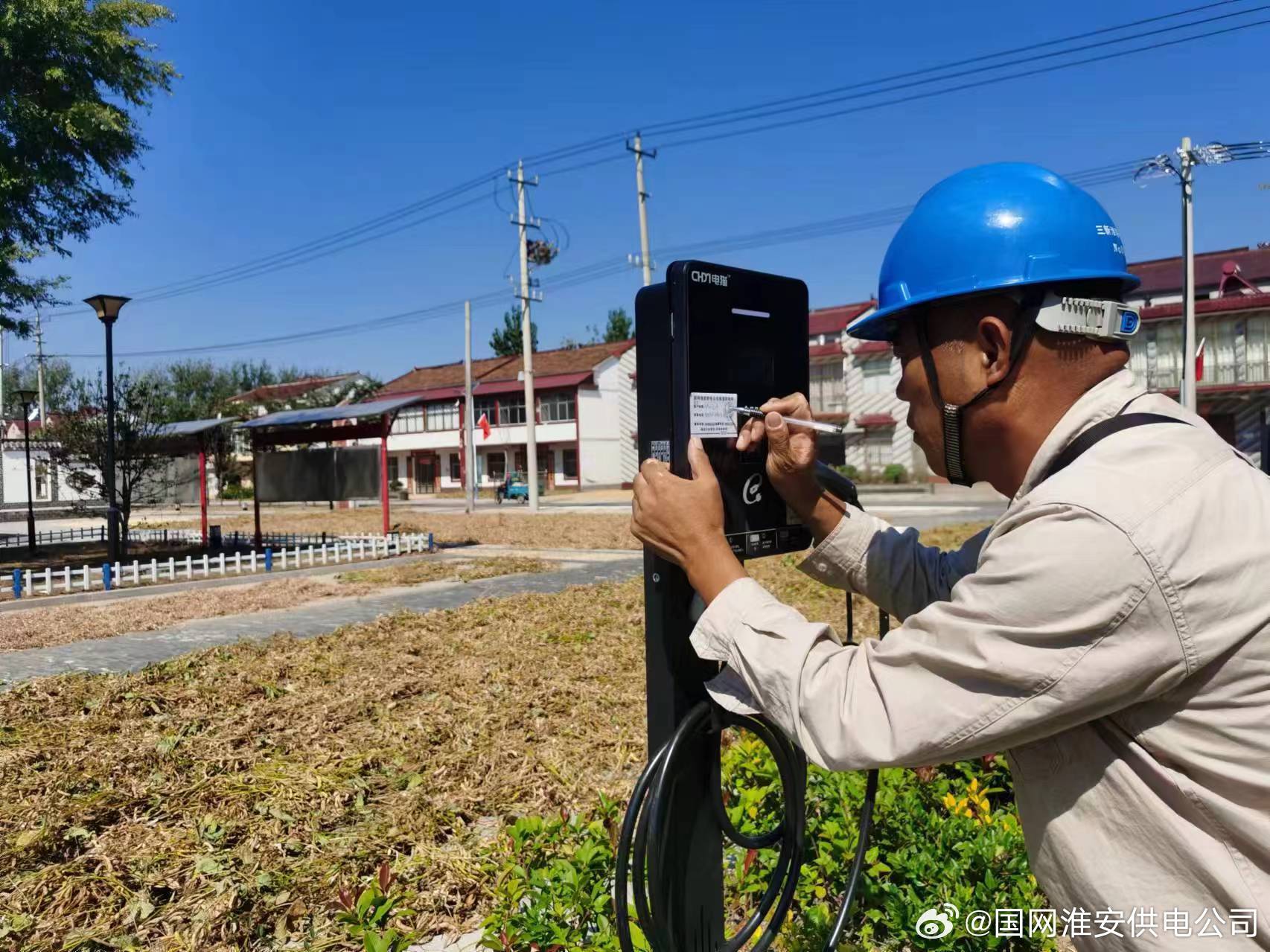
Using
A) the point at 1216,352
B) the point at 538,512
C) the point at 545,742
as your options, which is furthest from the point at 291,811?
the point at 1216,352

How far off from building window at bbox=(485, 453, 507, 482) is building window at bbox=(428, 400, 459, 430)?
8.73 ft

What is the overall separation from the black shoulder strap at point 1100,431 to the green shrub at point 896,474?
39434mm

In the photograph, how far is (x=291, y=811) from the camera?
3.55m

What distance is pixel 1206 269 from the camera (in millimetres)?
36406

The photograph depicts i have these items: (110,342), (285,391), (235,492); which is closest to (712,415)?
(110,342)

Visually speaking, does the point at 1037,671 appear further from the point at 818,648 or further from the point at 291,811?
the point at 291,811

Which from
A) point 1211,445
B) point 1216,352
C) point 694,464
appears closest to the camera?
point 1211,445

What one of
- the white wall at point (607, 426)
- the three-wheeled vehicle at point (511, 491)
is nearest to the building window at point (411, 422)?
the three-wheeled vehicle at point (511, 491)

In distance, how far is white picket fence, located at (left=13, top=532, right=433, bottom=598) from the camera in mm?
11789

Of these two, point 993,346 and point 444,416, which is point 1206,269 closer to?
point 444,416

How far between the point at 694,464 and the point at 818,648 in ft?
1.45

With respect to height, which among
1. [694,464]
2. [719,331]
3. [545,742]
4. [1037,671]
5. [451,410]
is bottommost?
[545,742]

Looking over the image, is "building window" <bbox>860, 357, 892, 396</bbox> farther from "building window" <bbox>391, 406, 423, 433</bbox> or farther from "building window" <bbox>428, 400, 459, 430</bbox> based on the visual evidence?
"building window" <bbox>391, 406, 423, 433</bbox>

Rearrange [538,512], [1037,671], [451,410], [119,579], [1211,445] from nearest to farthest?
[1037,671] < [1211,445] < [119,579] < [538,512] < [451,410]
